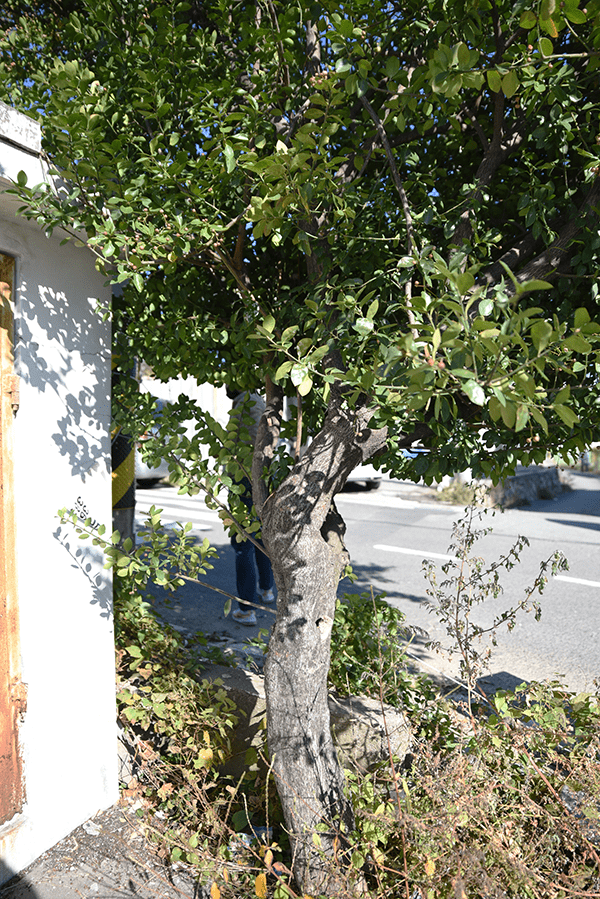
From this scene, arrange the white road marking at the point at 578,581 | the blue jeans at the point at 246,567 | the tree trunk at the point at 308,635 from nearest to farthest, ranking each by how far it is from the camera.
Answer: the tree trunk at the point at 308,635
the blue jeans at the point at 246,567
the white road marking at the point at 578,581

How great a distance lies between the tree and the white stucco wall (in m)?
0.22

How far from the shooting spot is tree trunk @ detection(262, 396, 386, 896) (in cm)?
217

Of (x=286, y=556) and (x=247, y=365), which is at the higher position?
(x=247, y=365)

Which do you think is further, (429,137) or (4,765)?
(429,137)

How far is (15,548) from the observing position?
7.43ft

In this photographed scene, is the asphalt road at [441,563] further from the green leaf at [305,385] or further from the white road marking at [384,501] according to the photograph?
the green leaf at [305,385]

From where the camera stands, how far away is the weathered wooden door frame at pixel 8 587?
7.26ft

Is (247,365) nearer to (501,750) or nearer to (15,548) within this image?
(15,548)

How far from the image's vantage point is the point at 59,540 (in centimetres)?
245

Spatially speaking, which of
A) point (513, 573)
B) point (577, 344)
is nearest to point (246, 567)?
point (513, 573)

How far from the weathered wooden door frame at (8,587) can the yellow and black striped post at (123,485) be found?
4.61 ft

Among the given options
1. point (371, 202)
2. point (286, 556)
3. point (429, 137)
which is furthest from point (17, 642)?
point (429, 137)

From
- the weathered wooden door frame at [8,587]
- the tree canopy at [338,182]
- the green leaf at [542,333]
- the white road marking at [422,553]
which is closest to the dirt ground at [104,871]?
the weathered wooden door frame at [8,587]

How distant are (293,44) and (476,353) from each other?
5.74ft
